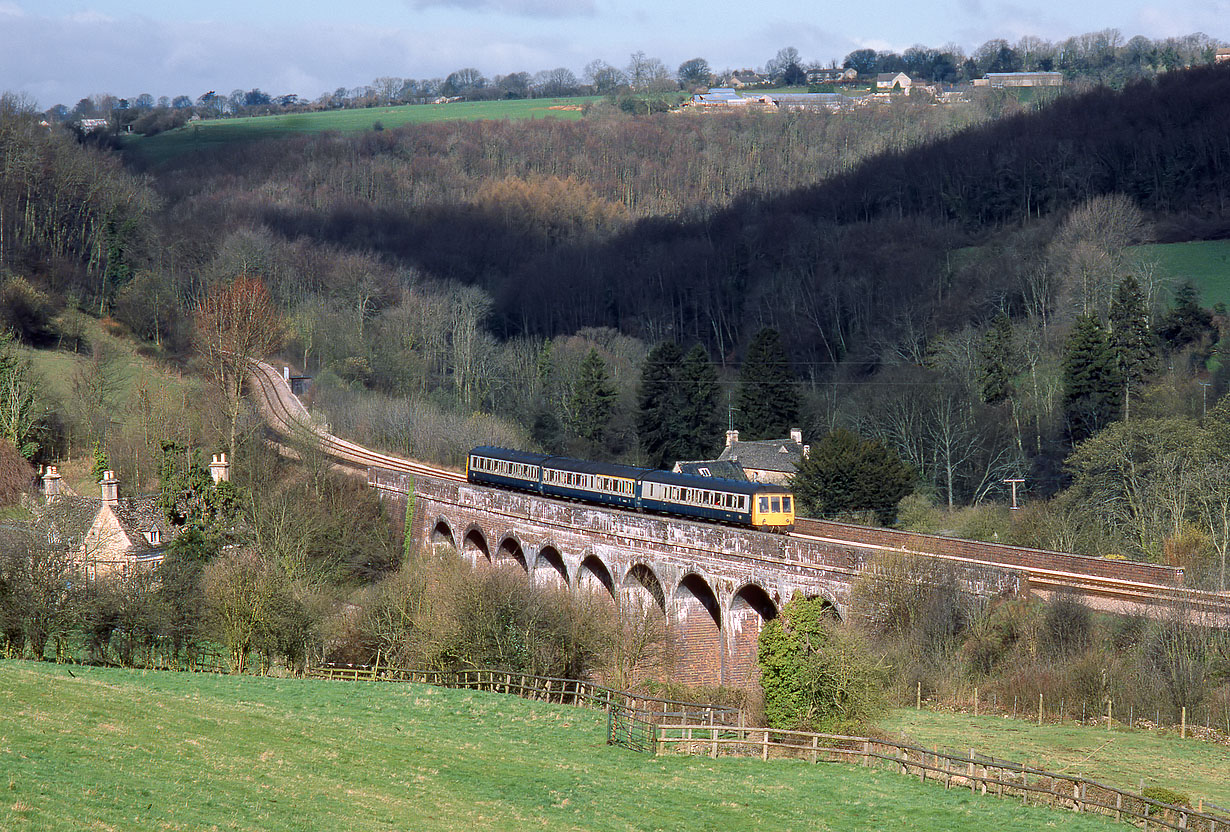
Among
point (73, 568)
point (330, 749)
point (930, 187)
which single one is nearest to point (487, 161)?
point (930, 187)

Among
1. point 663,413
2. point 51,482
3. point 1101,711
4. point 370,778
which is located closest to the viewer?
point 370,778

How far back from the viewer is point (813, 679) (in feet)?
98.6

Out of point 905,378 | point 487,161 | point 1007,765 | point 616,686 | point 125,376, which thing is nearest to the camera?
point 1007,765

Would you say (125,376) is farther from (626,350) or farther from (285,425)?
(626,350)

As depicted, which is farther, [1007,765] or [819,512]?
[819,512]

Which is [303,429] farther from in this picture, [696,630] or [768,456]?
[696,630]

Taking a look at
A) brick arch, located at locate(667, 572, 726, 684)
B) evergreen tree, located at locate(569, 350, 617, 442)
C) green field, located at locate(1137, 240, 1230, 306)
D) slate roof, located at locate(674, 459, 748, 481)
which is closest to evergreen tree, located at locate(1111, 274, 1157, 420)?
green field, located at locate(1137, 240, 1230, 306)

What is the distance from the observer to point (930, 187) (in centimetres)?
11694

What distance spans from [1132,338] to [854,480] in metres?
19.9

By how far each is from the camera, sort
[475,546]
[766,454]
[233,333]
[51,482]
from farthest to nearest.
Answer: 1. [233,333]
2. [766,454]
3. [51,482]
4. [475,546]

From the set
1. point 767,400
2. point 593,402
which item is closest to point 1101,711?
point 767,400

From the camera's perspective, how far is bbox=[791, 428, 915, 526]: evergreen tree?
5850cm

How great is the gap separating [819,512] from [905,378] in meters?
18.5

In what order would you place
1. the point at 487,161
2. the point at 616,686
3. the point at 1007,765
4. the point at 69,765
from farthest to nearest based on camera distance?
the point at 487,161 → the point at 616,686 → the point at 1007,765 → the point at 69,765
